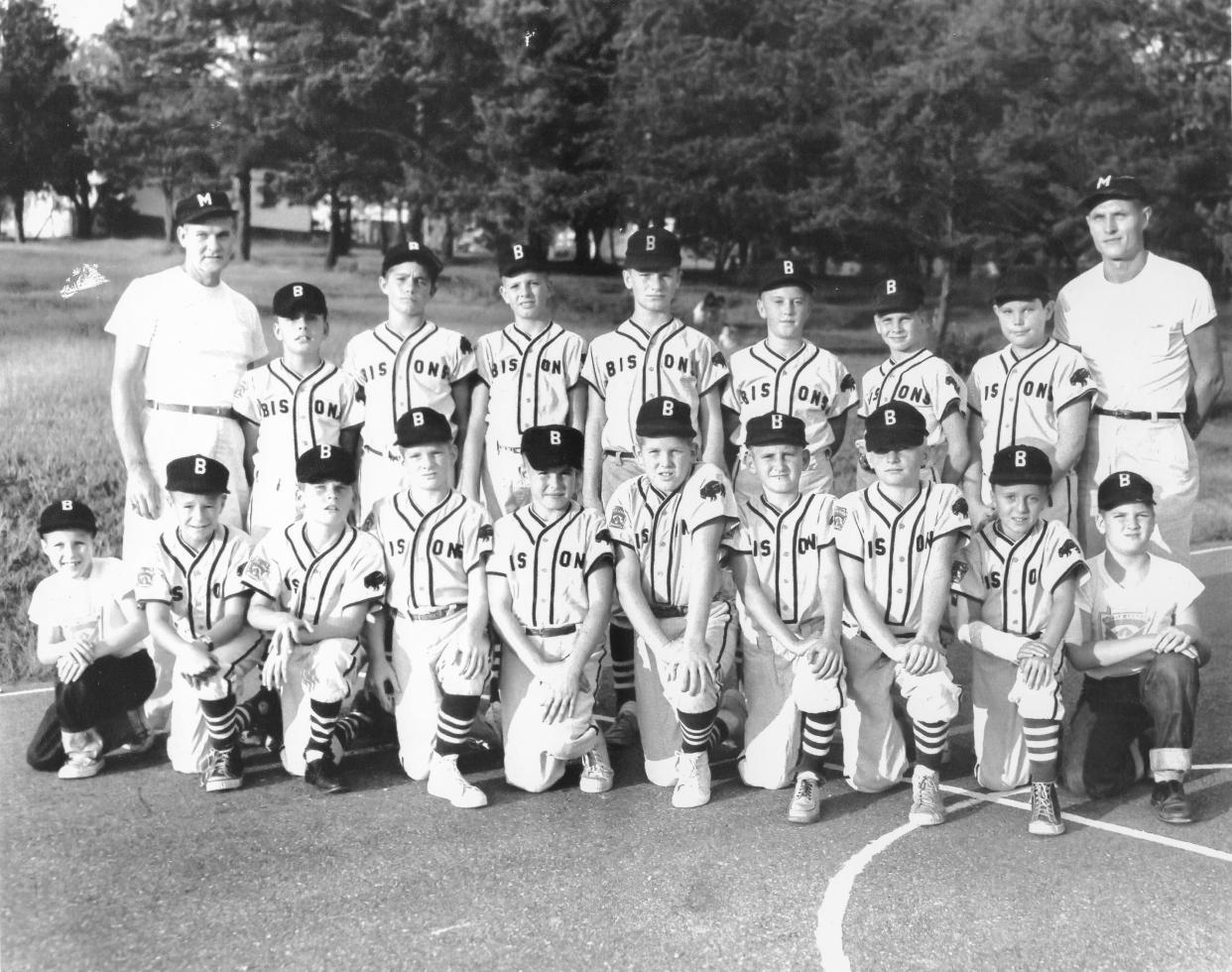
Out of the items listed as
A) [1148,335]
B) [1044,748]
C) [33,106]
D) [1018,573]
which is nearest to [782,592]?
[1018,573]

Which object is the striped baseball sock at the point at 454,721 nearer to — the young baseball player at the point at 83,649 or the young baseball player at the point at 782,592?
the young baseball player at the point at 782,592

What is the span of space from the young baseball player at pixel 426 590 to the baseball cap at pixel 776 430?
1144mm

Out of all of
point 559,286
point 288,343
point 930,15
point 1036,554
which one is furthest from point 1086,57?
point 288,343

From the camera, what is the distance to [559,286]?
307 inches

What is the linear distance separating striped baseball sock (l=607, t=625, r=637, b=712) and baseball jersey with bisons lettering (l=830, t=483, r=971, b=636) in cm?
104

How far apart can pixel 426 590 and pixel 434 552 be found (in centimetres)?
16

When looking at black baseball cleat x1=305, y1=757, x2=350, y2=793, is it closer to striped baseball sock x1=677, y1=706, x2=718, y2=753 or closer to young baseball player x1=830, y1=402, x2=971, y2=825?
striped baseball sock x1=677, y1=706, x2=718, y2=753

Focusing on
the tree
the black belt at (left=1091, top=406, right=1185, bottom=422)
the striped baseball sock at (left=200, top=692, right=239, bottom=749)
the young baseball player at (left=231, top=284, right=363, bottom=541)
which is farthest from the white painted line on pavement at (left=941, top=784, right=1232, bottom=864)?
the tree

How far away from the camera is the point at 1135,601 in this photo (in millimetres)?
5055

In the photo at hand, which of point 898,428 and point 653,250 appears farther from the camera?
point 653,250

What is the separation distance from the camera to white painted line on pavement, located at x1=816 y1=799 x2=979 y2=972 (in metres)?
3.58

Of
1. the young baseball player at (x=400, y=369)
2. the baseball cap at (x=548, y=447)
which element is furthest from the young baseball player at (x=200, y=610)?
the baseball cap at (x=548, y=447)

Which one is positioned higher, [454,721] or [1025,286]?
[1025,286]

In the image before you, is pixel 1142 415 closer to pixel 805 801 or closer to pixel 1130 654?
pixel 1130 654
